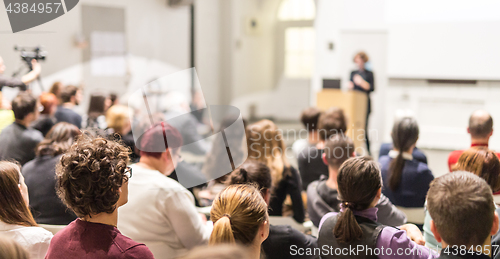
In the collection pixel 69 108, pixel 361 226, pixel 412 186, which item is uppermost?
pixel 69 108

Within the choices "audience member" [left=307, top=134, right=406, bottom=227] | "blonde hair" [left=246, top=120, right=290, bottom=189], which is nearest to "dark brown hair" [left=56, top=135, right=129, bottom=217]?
"audience member" [left=307, top=134, right=406, bottom=227]

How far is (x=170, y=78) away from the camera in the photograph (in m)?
8.04

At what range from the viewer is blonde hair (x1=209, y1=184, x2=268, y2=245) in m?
1.20

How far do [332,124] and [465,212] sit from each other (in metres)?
1.74

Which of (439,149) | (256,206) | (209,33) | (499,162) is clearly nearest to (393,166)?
(499,162)

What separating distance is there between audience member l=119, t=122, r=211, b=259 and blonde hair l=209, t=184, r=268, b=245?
412mm

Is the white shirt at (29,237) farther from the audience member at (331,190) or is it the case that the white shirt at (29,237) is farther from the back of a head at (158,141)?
the audience member at (331,190)

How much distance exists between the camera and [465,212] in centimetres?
113

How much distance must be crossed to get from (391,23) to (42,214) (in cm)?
598

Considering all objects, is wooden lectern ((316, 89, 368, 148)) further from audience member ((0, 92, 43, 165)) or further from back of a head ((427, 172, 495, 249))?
back of a head ((427, 172, 495, 249))

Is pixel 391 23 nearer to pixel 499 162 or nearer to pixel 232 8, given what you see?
pixel 232 8

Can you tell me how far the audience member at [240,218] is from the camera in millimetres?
1199

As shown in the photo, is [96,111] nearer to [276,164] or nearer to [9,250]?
[276,164]

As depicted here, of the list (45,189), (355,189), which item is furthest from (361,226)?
(45,189)
